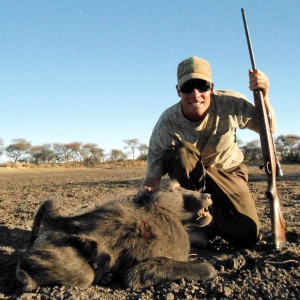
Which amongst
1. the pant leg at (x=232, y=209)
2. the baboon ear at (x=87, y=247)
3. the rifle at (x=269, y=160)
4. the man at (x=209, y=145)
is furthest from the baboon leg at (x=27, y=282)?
the rifle at (x=269, y=160)

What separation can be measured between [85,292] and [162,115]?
2.36 meters

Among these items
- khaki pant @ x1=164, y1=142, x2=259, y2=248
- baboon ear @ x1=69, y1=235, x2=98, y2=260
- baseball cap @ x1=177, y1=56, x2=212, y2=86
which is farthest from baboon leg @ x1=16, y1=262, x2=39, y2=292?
baseball cap @ x1=177, y1=56, x2=212, y2=86

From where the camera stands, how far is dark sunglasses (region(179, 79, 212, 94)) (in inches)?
181

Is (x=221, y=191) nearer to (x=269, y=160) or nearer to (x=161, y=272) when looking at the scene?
(x=269, y=160)

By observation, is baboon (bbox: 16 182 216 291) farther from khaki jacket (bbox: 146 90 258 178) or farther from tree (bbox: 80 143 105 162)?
tree (bbox: 80 143 105 162)

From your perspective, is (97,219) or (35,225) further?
(35,225)

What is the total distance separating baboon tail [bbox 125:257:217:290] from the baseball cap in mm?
2017

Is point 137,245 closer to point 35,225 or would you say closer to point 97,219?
point 97,219

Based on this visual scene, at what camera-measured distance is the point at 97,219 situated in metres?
3.57

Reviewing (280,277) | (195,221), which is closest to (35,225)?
(195,221)

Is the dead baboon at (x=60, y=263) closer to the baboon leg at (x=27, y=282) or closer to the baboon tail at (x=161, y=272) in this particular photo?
the baboon leg at (x=27, y=282)

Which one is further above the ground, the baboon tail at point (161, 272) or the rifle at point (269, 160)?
the rifle at point (269, 160)

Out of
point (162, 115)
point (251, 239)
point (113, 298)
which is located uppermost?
point (162, 115)

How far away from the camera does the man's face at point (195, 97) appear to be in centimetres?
459
